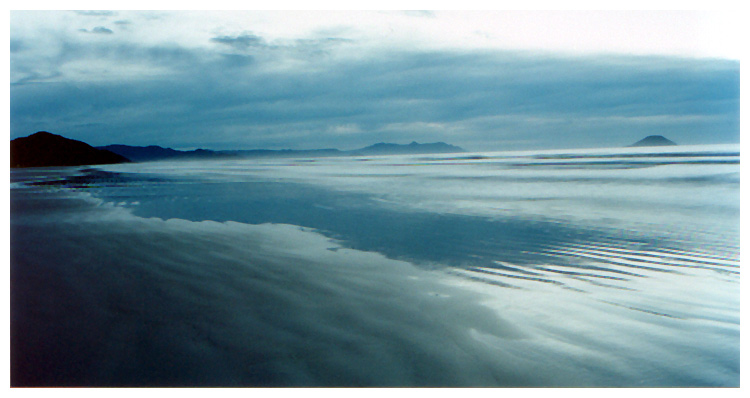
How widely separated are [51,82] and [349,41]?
10.8 ft

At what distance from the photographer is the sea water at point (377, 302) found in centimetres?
208

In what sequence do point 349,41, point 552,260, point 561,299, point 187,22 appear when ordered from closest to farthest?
point 561,299, point 552,260, point 187,22, point 349,41

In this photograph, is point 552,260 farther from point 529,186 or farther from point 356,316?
point 529,186

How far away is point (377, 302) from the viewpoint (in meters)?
2.66

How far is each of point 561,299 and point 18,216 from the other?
613 cm

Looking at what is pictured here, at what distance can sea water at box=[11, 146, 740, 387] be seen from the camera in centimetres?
208

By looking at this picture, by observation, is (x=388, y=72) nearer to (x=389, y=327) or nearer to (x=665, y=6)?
(x=665, y=6)

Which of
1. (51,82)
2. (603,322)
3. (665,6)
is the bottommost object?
(603,322)

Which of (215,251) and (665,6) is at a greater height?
(665,6)

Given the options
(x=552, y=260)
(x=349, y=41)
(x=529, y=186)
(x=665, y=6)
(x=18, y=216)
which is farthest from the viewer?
(x=529, y=186)

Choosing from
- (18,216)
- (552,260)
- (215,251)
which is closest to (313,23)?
(215,251)

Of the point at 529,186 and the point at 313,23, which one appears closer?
the point at 313,23

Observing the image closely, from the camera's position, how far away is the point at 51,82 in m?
5.10

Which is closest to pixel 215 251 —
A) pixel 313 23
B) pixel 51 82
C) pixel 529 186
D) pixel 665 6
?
pixel 313 23
